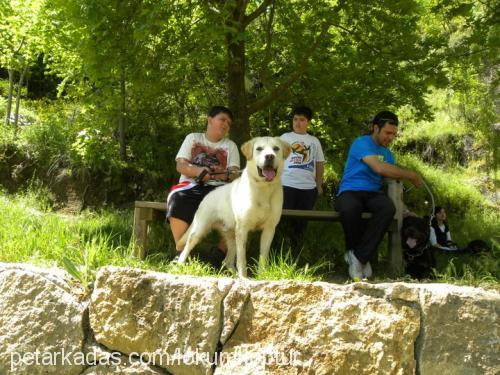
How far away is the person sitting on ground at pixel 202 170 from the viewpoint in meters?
4.69

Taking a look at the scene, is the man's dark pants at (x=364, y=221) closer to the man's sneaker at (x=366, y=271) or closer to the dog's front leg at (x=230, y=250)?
the man's sneaker at (x=366, y=271)

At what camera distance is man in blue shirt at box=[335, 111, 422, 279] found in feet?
14.3

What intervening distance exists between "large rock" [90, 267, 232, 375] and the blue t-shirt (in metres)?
1.81

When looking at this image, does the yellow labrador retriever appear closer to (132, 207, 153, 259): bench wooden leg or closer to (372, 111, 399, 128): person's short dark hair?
(132, 207, 153, 259): bench wooden leg

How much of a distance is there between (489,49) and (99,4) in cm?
397

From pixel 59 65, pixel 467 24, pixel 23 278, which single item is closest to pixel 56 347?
pixel 23 278

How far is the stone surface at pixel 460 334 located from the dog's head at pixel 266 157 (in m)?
1.50

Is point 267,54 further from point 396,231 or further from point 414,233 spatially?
point 414,233

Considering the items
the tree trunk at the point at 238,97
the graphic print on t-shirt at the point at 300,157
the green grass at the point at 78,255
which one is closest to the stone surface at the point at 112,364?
the green grass at the point at 78,255

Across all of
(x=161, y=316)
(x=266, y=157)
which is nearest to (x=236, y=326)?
(x=161, y=316)

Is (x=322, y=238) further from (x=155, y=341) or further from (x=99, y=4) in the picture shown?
(x=99, y=4)

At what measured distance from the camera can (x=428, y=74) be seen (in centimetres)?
596

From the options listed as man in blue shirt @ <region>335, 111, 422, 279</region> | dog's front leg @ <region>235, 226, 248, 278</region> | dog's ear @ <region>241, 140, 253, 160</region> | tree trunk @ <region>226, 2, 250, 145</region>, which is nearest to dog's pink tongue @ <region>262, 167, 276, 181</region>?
dog's ear @ <region>241, 140, 253, 160</region>

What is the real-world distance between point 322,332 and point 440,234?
3461 mm
